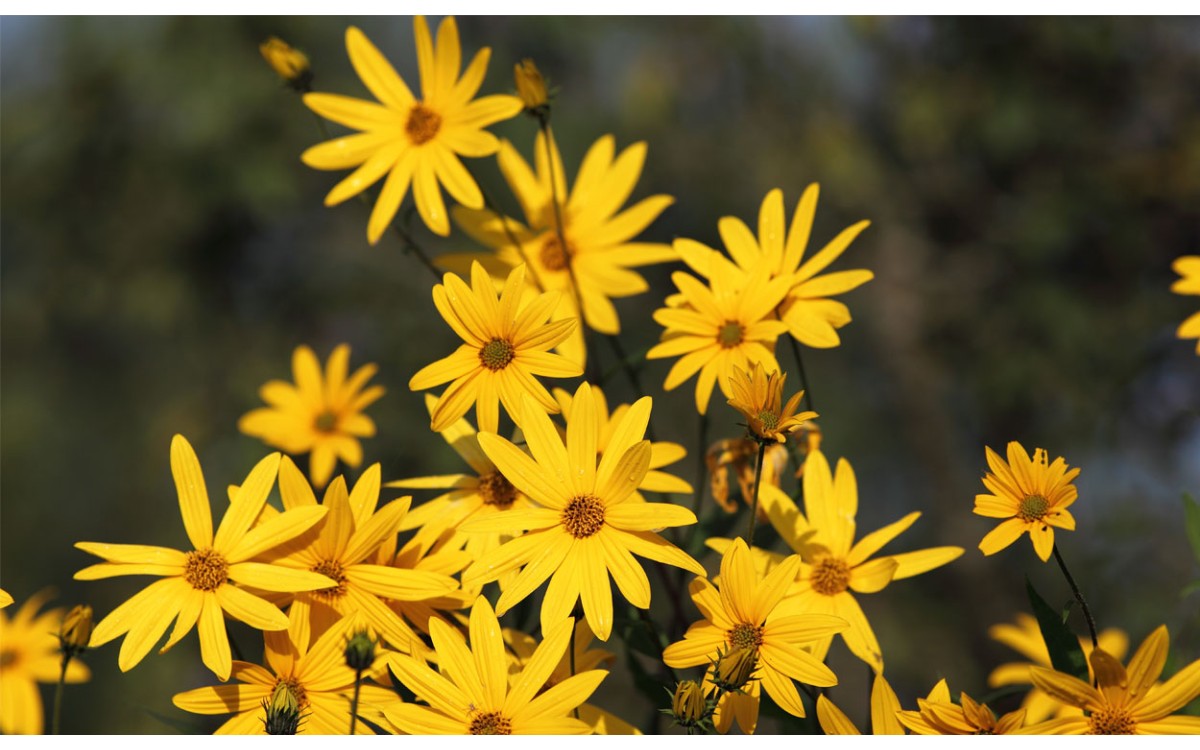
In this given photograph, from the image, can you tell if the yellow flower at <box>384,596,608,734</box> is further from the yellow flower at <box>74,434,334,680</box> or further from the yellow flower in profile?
the yellow flower in profile

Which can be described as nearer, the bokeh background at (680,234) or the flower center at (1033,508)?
the flower center at (1033,508)

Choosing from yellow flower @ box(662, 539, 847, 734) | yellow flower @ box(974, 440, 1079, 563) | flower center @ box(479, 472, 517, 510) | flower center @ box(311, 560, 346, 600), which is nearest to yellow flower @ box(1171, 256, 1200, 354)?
yellow flower @ box(974, 440, 1079, 563)

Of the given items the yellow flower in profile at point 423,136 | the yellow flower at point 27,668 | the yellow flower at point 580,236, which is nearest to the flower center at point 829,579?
the yellow flower at point 580,236

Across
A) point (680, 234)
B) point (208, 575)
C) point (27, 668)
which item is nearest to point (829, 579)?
point (208, 575)

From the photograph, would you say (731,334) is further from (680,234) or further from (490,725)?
(680,234)

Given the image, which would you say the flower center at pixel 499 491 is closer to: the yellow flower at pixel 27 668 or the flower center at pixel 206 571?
the flower center at pixel 206 571

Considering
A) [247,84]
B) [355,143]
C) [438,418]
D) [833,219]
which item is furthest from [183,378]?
[438,418]
